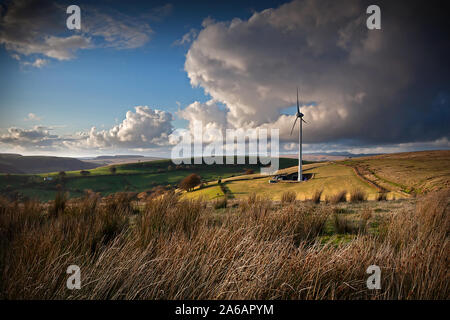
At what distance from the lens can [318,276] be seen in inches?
90.2

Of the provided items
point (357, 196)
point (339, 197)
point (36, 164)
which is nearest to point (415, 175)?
point (357, 196)

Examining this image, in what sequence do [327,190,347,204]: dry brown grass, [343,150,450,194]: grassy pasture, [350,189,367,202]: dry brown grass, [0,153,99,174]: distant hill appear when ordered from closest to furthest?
[343,150,450,194]: grassy pasture < [327,190,347,204]: dry brown grass < [350,189,367,202]: dry brown grass < [0,153,99,174]: distant hill

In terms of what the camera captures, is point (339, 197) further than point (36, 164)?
No

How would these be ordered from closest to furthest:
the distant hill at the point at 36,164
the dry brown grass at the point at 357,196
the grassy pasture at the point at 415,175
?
1. the grassy pasture at the point at 415,175
2. the dry brown grass at the point at 357,196
3. the distant hill at the point at 36,164

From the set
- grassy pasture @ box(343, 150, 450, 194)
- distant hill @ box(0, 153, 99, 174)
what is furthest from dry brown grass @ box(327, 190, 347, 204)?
distant hill @ box(0, 153, 99, 174)

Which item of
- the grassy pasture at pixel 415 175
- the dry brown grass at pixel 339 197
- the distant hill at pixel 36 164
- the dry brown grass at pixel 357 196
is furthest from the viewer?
the distant hill at pixel 36 164

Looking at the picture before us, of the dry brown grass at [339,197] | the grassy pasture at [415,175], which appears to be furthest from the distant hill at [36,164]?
the grassy pasture at [415,175]

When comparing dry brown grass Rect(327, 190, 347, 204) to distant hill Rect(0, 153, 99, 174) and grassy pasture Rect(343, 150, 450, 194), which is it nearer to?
grassy pasture Rect(343, 150, 450, 194)

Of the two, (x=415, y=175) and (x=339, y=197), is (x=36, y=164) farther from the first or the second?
(x=415, y=175)

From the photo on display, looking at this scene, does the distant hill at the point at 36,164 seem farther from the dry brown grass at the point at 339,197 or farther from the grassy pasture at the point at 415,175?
the grassy pasture at the point at 415,175

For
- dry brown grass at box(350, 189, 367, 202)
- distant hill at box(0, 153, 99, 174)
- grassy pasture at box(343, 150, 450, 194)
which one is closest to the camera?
grassy pasture at box(343, 150, 450, 194)
